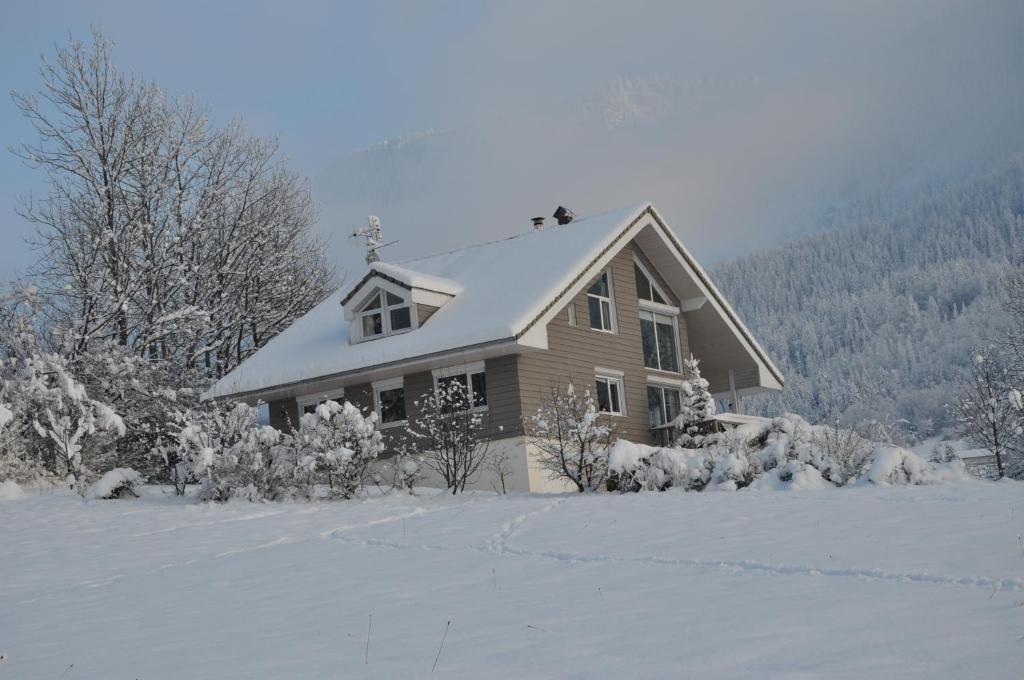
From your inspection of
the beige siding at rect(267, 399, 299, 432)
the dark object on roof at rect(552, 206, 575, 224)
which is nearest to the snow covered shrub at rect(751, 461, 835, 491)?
the beige siding at rect(267, 399, 299, 432)

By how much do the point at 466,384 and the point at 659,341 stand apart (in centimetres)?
677

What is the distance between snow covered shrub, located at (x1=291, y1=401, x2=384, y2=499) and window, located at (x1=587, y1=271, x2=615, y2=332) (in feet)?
23.9

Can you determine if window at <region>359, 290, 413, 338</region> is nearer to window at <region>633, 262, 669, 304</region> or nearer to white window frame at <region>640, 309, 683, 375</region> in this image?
white window frame at <region>640, 309, 683, 375</region>

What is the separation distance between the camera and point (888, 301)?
351 ft

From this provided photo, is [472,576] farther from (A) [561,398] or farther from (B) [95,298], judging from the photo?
(B) [95,298]

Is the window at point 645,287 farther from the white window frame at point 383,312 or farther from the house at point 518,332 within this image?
the white window frame at point 383,312

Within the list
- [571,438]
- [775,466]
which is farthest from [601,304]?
[775,466]

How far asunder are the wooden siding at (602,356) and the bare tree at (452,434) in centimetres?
120

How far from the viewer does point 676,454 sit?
17406 millimetres

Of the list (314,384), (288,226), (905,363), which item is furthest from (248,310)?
(905,363)

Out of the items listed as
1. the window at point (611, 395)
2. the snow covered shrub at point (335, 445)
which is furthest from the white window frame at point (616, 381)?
the snow covered shrub at point (335, 445)

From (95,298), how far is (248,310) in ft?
21.1

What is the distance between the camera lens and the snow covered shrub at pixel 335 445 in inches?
749

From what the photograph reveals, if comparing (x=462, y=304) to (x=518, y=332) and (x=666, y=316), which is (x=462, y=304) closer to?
(x=518, y=332)
